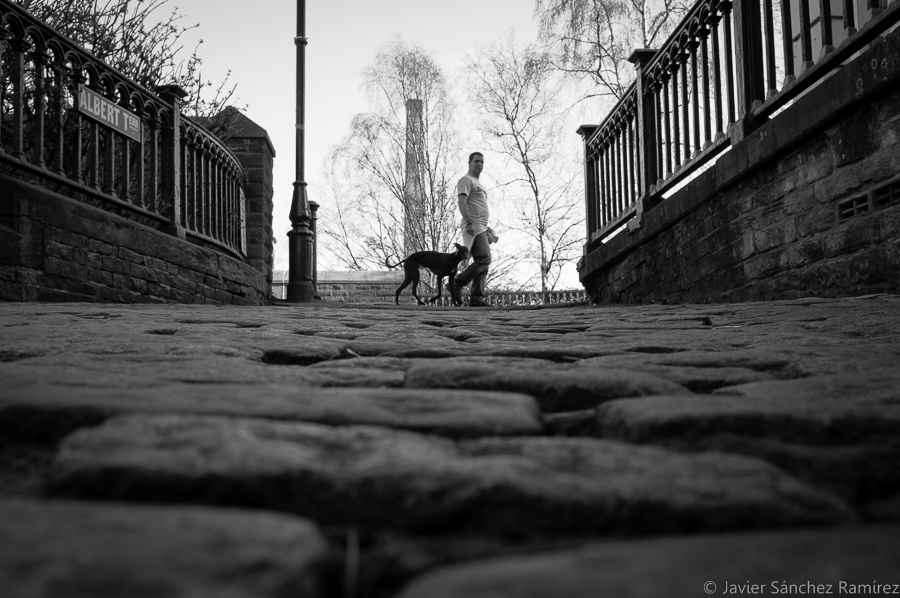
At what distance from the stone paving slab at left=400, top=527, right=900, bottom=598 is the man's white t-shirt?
366 inches

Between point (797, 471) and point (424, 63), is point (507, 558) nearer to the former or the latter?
point (797, 471)

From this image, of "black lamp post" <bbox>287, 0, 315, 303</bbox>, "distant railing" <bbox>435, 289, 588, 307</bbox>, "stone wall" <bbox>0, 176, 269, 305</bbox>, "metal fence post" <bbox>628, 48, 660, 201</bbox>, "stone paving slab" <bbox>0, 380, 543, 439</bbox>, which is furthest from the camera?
"distant railing" <bbox>435, 289, 588, 307</bbox>

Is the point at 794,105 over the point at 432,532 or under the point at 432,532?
over

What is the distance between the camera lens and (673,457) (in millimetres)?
1059

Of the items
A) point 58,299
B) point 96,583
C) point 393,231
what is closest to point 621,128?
point 58,299

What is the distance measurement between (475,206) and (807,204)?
6.02 metres

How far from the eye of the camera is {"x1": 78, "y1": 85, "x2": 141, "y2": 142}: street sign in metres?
5.98

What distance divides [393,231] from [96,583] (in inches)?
970

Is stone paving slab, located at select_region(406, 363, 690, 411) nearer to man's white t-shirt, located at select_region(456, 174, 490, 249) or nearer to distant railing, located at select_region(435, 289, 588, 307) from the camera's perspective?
man's white t-shirt, located at select_region(456, 174, 490, 249)

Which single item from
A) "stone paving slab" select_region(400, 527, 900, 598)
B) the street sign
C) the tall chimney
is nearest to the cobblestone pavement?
"stone paving slab" select_region(400, 527, 900, 598)

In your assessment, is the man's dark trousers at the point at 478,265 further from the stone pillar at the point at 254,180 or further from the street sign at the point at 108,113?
the street sign at the point at 108,113

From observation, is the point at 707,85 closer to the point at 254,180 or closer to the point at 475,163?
the point at 475,163

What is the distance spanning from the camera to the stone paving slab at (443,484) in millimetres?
870

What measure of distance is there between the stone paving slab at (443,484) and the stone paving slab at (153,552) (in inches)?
2.3
